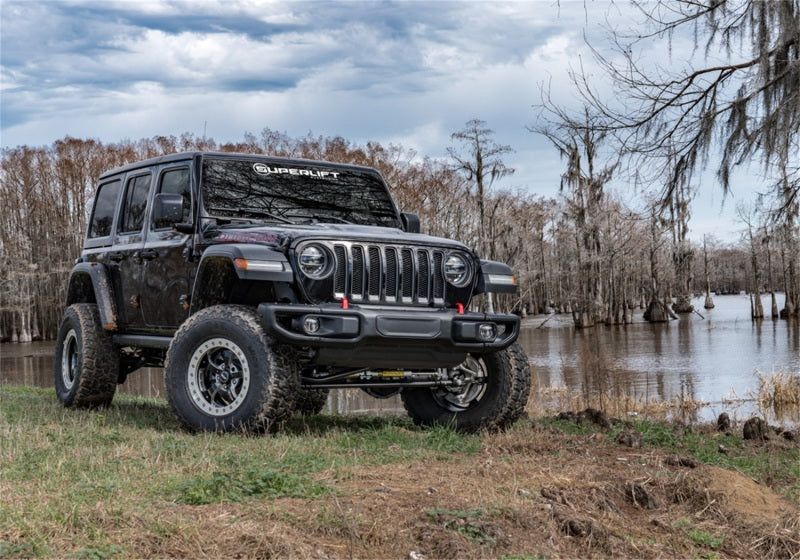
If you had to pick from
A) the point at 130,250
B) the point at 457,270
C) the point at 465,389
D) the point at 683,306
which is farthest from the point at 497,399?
the point at 683,306

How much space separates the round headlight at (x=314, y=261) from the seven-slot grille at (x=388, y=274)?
0.29 feet

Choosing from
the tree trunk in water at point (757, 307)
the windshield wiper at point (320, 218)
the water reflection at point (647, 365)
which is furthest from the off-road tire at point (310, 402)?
the tree trunk in water at point (757, 307)

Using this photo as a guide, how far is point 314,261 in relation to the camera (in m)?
7.36

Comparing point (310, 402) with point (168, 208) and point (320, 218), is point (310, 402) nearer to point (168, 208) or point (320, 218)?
point (320, 218)

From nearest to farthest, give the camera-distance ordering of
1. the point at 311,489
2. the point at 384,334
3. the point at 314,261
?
the point at 311,489
the point at 384,334
the point at 314,261

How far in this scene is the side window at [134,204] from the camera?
9492 millimetres

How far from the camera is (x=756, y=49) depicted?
10.1 metres

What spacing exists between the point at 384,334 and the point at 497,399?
4.99 ft

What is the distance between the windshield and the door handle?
89cm

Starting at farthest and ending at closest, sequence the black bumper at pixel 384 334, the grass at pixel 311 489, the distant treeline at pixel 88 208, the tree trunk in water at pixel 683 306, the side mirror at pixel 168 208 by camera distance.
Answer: the tree trunk in water at pixel 683 306 → the distant treeline at pixel 88 208 → the side mirror at pixel 168 208 → the black bumper at pixel 384 334 → the grass at pixel 311 489

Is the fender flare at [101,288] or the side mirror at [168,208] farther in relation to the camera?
the fender flare at [101,288]

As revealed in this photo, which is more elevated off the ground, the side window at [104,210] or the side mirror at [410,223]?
the side window at [104,210]

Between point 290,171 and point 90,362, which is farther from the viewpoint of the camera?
point 90,362

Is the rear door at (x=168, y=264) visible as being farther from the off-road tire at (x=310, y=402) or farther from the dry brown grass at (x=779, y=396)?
the dry brown grass at (x=779, y=396)
